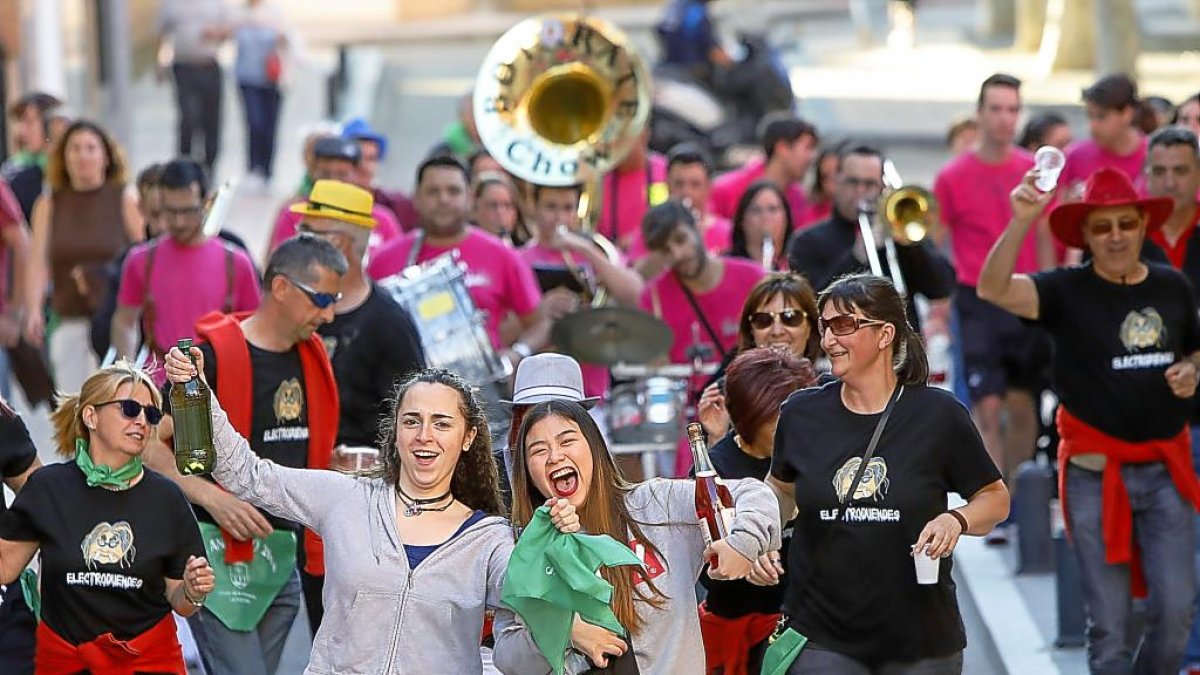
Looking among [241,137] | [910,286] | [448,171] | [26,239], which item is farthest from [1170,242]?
[241,137]

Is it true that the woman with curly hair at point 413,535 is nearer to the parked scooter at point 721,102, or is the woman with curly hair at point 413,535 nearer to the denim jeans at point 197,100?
the parked scooter at point 721,102

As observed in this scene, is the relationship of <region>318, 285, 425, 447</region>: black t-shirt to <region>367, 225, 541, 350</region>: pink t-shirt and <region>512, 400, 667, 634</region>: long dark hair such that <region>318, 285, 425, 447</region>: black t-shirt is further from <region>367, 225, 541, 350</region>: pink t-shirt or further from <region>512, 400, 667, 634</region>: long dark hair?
<region>512, 400, 667, 634</region>: long dark hair

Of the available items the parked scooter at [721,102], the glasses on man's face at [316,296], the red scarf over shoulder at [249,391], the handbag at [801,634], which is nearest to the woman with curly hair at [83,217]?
the red scarf over shoulder at [249,391]

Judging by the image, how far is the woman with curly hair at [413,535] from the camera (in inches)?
249

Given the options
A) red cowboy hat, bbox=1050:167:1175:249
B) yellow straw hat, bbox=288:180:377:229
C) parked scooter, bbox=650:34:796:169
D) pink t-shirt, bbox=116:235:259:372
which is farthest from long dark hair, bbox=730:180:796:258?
parked scooter, bbox=650:34:796:169

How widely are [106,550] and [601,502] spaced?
6.20ft

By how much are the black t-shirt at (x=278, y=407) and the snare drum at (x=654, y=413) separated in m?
2.61

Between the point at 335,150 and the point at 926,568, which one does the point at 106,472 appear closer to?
the point at 926,568

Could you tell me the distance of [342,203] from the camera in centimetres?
953

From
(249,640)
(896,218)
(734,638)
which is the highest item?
(896,218)

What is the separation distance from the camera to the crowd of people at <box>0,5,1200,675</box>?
642cm

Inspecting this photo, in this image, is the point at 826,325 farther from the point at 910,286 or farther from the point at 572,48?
the point at 572,48

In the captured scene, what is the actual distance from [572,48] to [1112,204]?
4761mm

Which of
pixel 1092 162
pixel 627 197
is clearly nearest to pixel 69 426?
pixel 1092 162
